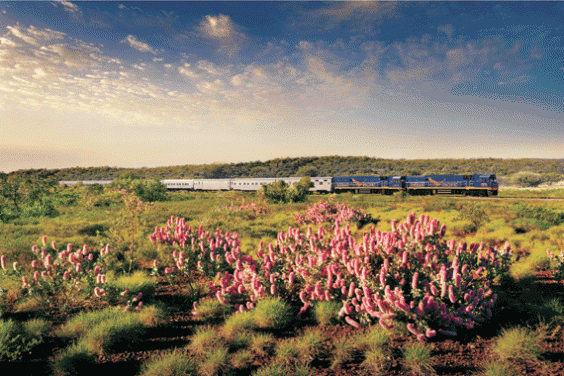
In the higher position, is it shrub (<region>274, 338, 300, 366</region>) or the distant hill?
the distant hill

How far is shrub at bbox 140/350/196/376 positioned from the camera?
330 cm

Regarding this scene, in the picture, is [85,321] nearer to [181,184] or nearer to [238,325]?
[238,325]

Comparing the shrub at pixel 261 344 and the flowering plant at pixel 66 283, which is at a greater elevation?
the flowering plant at pixel 66 283

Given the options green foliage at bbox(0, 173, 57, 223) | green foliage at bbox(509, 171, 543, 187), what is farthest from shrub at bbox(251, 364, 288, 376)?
green foliage at bbox(509, 171, 543, 187)

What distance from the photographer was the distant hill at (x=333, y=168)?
71562 millimetres

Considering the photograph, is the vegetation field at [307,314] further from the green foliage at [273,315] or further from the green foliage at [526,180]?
the green foliage at [526,180]

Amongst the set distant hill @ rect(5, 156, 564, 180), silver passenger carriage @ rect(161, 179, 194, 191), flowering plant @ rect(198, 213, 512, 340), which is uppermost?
distant hill @ rect(5, 156, 564, 180)

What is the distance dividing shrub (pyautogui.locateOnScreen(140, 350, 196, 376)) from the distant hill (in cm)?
6446

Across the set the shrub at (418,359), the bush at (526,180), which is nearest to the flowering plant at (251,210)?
the shrub at (418,359)

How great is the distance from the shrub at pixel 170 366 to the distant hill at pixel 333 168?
2538 inches

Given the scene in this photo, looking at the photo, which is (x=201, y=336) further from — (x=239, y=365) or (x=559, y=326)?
(x=559, y=326)

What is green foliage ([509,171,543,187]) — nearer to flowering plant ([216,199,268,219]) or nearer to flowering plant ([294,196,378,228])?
flowering plant ([294,196,378,228])

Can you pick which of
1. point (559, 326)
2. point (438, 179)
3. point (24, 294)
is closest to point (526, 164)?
point (438, 179)

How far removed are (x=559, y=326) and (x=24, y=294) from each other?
8.76 meters
